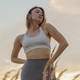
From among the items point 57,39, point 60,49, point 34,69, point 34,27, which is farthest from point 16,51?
point 60,49

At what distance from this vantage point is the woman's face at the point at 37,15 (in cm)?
340

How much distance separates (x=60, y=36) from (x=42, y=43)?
13.7 inches

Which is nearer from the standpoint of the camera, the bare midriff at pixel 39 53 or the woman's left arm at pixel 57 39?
the woman's left arm at pixel 57 39

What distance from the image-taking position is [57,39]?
2.84 m

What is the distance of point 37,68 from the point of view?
9.34ft

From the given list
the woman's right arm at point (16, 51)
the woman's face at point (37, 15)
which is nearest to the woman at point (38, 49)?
the woman's face at point (37, 15)

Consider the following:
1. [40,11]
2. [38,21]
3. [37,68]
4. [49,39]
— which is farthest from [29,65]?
[40,11]

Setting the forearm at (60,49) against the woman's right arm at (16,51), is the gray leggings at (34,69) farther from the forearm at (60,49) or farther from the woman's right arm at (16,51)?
the woman's right arm at (16,51)

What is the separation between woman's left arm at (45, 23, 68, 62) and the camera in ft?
8.81

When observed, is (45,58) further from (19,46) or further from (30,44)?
(19,46)

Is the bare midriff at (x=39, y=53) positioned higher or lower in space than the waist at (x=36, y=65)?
higher

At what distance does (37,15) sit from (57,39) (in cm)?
87

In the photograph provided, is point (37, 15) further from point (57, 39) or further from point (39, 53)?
point (39, 53)

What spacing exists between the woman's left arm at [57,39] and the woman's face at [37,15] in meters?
0.45
